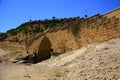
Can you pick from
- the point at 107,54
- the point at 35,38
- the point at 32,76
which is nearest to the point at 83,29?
the point at 107,54

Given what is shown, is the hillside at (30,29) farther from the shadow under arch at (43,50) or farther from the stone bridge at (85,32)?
the stone bridge at (85,32)

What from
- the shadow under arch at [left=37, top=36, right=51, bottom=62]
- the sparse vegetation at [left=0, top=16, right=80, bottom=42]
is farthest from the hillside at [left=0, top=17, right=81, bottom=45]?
the shadow under arch at [left=37, top=36, right=51, bottom=62]

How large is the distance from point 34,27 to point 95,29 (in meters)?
41.8

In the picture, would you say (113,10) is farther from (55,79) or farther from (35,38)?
(35,38)

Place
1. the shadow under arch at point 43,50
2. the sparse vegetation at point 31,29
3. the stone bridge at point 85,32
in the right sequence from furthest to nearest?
the sparse vegetation at point 31,29, the shadow under arch at point 43,50, the stone bridge at point 85,32

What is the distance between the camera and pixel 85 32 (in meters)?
16.9

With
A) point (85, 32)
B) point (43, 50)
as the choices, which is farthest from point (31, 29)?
point (85, 32)

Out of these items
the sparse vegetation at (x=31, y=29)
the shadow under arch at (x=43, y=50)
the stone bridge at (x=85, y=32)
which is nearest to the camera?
the stone bridge at (x=85, y=32)

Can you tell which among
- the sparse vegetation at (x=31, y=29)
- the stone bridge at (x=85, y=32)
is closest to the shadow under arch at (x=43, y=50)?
the stone bridge at (x=85, y=32)

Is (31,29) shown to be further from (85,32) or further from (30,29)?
(85,32)

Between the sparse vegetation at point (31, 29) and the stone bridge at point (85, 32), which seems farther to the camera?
the sparse vegetation at point (31, 29)

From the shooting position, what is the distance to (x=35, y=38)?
28297 millimetres

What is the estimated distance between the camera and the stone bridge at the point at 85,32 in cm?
1412

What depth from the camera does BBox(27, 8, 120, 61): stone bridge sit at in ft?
46.3
